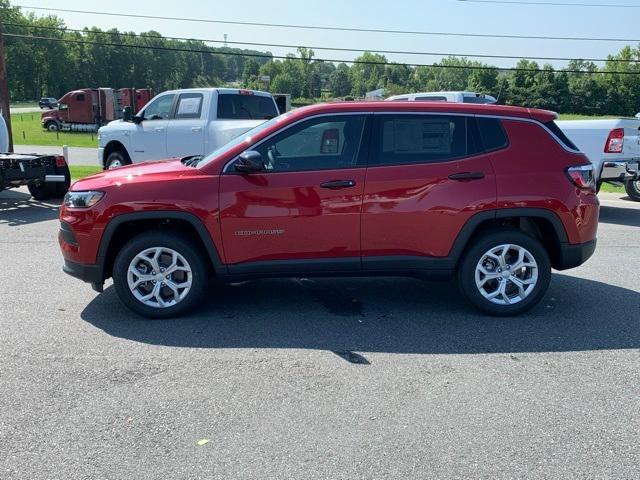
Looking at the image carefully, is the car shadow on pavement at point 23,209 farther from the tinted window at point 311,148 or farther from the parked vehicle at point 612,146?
the parked vehicle at point 612,146

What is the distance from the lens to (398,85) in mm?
104938

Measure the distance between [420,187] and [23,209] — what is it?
882 cm

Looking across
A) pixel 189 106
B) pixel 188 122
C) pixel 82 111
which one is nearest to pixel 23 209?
pixel 188 122

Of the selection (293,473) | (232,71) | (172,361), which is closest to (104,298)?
(172,361)

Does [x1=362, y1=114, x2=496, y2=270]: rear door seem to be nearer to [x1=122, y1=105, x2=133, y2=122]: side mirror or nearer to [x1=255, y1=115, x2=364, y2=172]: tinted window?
[x1=255, y1=115, x2=364, y2=172]: tinted window

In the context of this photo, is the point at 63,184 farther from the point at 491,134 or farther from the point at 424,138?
the point at 491,134

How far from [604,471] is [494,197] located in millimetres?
2599

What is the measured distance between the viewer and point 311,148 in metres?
5.14

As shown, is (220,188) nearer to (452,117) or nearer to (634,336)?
(452,117)

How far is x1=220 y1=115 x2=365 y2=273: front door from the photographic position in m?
5.04

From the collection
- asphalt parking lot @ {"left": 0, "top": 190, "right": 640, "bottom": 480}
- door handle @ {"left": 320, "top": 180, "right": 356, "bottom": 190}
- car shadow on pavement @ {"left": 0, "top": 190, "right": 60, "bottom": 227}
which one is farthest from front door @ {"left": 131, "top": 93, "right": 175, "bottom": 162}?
door handle @ {"left": 320, "top": 180, "right": 356, "bottom": 190}

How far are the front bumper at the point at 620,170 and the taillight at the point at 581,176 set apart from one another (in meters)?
5.58

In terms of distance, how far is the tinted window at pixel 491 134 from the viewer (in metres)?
5.22

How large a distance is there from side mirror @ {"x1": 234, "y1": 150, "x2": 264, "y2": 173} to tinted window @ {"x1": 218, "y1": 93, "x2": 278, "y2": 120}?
7285 mm
